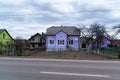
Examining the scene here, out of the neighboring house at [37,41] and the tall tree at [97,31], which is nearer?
the tall tree at [97,31]

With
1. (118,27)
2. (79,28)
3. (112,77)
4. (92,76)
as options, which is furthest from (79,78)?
(79,28)

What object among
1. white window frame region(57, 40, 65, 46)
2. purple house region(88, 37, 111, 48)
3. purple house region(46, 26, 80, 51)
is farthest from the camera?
purple house region(88, 37, 111, 48)

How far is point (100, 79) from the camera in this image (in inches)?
361

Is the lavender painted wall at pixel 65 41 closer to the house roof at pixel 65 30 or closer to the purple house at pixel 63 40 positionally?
the purple house at pixel 63 40

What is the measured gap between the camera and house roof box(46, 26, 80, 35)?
61.6m

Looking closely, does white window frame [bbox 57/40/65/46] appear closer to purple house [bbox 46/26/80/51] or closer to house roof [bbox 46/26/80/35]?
purple house [bbox 46/26/80/51]

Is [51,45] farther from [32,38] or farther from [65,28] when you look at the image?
[32,38]

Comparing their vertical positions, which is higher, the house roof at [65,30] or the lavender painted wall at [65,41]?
the house roof at [65,30]

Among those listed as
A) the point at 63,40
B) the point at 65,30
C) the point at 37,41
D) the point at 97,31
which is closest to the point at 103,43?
the point at 97,31

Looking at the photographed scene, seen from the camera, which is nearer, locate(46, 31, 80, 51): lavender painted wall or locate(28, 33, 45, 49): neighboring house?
locate(46, 31, 80, 51): lavender painted wall

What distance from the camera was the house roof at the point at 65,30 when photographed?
61641mm

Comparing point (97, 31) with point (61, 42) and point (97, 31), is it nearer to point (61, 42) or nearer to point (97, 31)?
point (97, 31)

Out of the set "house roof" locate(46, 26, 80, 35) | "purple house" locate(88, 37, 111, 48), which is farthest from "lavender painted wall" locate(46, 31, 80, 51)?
"purple house" locate(88, 37, 111, 48)

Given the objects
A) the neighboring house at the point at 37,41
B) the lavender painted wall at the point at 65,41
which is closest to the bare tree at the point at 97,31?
the lavender painted wall at the point at 65,41
